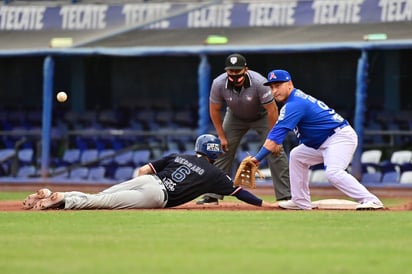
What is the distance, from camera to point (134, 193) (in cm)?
1440

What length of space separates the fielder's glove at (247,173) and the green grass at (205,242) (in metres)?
0.35

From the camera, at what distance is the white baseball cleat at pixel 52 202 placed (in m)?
14.4

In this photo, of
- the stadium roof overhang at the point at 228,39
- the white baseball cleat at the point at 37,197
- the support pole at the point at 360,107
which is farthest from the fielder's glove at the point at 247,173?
the stadium roof overhang at the point at 228,39

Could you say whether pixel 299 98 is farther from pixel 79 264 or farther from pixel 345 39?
pixel 345 39

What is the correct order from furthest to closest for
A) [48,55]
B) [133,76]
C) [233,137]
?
1. [133,76]
2. [48,55]
3. [233,137]

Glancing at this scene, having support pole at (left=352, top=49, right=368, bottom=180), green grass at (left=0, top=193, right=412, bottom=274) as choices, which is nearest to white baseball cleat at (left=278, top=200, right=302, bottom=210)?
green grass at (left=0, top=193, right=412, bottom=274)

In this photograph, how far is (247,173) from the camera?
46.2 ft

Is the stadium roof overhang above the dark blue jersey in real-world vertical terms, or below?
above

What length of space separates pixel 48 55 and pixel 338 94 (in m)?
6.25

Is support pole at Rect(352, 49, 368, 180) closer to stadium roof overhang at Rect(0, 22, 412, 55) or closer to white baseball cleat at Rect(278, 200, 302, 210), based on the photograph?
stadium roof overhang at Rect(0, 22, 412, 55)

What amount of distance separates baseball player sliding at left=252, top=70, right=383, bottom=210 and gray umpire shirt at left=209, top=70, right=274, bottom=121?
42.0 inches

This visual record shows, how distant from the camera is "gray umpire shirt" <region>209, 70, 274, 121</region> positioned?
15.5 meters

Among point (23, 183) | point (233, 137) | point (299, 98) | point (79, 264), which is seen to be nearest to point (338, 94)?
point (23, 183)

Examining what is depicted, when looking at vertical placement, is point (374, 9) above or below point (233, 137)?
above
